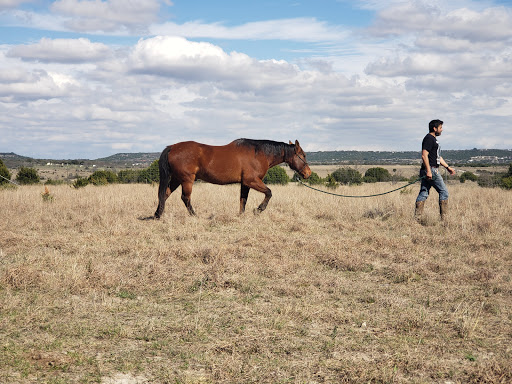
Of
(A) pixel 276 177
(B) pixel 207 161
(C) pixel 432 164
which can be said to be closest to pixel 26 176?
(A) pixel 276 177

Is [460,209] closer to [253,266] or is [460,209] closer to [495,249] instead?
[495,249]

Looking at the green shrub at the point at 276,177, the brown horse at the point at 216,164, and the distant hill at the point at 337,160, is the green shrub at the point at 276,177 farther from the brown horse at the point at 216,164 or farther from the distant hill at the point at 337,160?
the distant hill at the point at 337,160

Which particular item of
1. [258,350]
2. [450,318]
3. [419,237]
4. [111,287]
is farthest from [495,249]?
[111,287]

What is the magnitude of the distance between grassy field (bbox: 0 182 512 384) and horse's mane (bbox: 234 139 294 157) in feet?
7.72

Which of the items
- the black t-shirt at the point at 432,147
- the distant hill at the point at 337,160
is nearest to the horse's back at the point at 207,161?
the black t-shirt at the point at 432,147

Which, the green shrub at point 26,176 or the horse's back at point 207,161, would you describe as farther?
the green shrub at point 26,176

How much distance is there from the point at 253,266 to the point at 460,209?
27.5 feet

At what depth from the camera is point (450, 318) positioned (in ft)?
16.7

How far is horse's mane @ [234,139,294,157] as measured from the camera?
12.4 m

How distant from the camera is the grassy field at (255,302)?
3920 millimetres

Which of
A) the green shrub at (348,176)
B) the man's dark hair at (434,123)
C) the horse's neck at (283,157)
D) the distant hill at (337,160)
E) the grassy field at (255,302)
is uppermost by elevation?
the distant hill at (337,160)

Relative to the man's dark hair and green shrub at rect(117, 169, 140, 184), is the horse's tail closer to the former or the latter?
the man's dark hair

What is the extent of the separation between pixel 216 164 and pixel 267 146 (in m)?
A: 1.50

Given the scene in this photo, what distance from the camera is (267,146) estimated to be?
12500 mm
